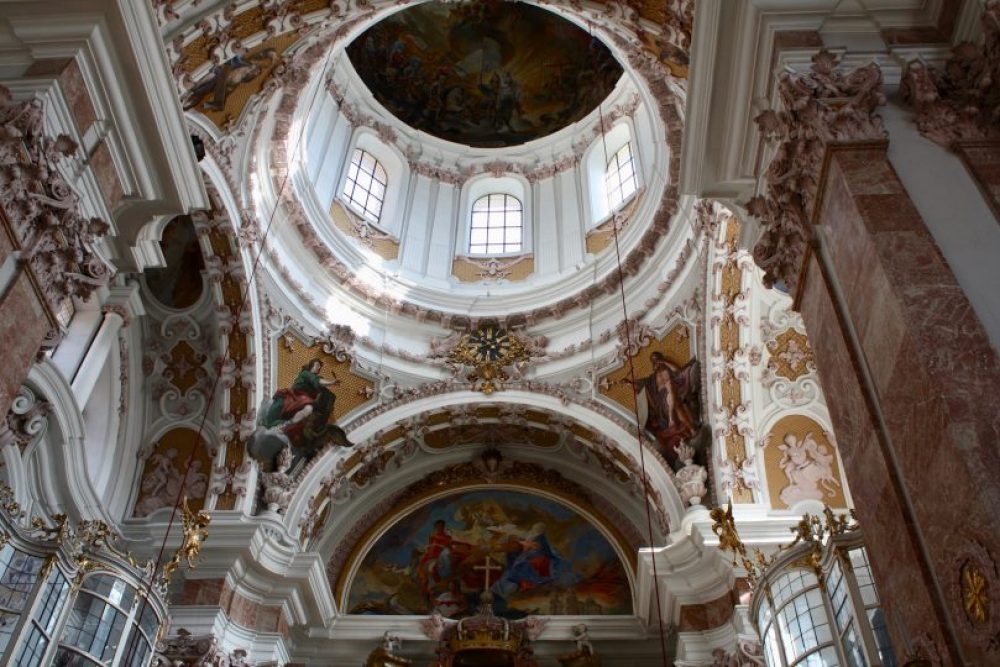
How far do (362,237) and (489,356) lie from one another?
322 cm

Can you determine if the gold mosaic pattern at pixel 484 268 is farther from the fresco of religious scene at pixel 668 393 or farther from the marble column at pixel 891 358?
the marble column at pixel 891 358

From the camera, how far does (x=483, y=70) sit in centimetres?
1969

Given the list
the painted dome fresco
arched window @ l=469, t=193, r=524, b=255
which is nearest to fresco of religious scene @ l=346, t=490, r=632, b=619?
arched window @ l=469, t=193, r=524, b=255

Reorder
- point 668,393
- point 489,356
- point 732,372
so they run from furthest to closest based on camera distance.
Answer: point 489,356 → point 668,393 → point 732,372

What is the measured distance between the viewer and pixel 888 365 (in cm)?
568

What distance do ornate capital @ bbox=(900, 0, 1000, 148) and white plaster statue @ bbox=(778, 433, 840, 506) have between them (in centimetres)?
730

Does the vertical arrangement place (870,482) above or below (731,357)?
below

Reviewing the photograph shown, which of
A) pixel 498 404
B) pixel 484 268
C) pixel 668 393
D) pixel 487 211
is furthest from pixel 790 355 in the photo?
pixel 487 211

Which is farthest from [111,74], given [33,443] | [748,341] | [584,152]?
[584,152]

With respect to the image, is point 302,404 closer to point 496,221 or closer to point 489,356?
point 489,356

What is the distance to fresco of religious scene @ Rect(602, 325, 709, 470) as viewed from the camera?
14.0 metres

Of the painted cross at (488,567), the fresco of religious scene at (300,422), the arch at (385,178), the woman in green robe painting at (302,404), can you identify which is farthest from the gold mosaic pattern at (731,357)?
the arch at (385,178)

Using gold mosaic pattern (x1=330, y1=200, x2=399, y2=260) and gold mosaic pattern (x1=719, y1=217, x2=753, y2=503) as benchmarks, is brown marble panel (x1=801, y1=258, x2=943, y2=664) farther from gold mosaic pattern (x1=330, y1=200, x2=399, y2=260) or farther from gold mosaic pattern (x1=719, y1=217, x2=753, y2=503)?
gold mosaic pattern (x1=330, y1=200, x2=399, y2=260)

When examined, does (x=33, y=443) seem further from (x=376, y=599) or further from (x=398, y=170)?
(x=398, y=170)
